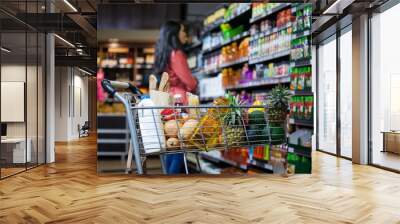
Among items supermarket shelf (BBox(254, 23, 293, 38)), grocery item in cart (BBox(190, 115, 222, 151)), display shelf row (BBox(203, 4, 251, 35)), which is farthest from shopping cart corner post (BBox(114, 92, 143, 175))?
supermarket shelf (BBox(254, 23, 293, 38))

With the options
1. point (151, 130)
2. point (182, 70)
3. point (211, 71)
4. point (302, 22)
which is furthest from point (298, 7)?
point (151, 130)

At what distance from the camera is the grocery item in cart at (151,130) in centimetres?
→ 381

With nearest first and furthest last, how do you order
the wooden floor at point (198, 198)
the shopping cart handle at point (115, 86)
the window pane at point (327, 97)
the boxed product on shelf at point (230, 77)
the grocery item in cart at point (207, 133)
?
the wooden floor at point (198, 198) < the grocery item in cart at point (207, 133) < the shopping cart handle at point (115, 86) < the boxed product on shelf at point (230, 77) < the window pane at point (327, 97)

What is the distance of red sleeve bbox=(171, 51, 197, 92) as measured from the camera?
4062 mm

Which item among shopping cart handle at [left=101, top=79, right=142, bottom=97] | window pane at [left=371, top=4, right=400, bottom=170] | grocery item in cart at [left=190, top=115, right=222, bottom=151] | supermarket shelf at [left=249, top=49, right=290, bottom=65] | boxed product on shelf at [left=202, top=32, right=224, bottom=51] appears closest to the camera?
grocery item in cart at [left=190, top=115, right=222, bottom=151]

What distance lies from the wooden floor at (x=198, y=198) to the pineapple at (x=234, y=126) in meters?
0.44

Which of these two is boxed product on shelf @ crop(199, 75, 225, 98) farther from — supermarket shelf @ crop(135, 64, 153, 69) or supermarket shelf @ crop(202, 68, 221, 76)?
supermarket shelf @ crop(135, 64, 153, 69)

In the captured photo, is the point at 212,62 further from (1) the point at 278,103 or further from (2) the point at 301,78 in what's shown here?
(2) the point at 301,78

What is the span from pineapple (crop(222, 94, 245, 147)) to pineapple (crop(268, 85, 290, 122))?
1.31ft

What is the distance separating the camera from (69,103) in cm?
552

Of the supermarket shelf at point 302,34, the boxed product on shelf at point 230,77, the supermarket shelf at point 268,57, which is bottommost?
the boxed product on shelf at point 230,77

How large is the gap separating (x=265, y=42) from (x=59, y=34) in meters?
2.91

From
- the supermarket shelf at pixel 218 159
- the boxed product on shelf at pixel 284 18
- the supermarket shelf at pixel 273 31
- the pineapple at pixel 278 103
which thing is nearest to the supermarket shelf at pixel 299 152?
the pineapple at pixel 278 103

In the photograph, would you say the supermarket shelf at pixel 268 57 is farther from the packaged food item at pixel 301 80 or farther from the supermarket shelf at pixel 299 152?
the supermarket shelf at pixel 299 152
